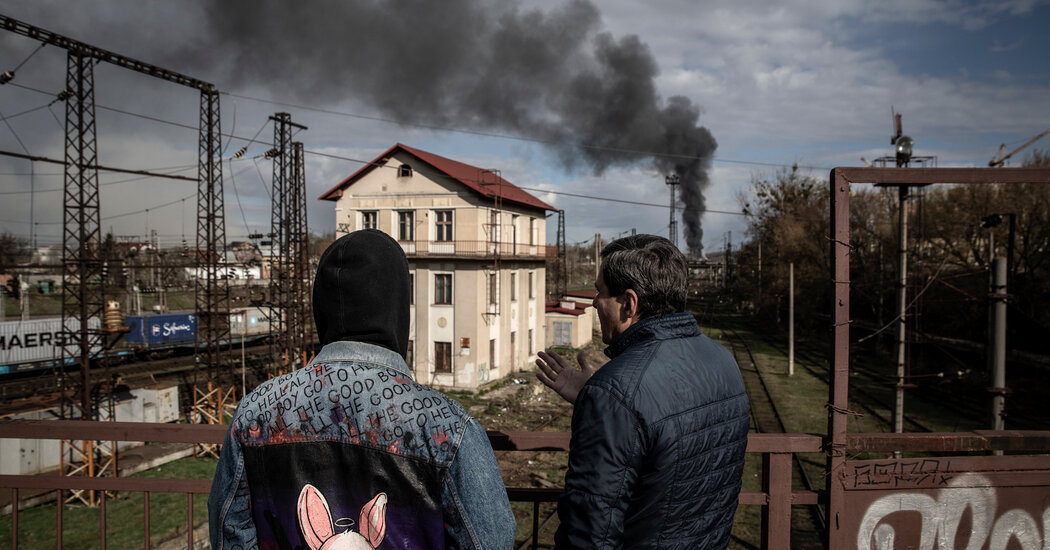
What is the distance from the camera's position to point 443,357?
76.5 feet

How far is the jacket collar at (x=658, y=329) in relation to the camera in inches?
62.7

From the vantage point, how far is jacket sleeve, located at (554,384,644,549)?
55.5 inches

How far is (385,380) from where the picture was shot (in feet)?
4.13

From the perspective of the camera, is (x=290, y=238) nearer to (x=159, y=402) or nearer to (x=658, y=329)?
(x=159, y=402)

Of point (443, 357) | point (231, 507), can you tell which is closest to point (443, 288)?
point (443, 357)

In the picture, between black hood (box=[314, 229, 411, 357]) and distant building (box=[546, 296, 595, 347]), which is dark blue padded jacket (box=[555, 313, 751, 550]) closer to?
black hood (box=[314, 229, 411, 357])

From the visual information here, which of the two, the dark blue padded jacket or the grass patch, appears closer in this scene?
the dark blue padded jacket

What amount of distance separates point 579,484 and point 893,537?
6.58 feet

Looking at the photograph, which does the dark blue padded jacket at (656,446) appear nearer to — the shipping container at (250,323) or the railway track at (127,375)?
the railway track at (127,375)

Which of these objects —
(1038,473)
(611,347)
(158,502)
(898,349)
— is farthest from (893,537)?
(158,502)

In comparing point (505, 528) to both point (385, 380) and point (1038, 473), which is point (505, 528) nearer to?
point (385, 380)

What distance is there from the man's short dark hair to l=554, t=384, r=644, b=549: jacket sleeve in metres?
0.37

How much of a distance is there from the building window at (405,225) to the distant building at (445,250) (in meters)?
0.04

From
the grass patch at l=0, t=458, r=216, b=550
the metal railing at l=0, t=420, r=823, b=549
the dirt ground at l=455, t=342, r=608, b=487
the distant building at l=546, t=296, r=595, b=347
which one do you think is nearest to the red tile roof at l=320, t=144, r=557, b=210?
the distant building at l=546, t=296, r=595, b=347
